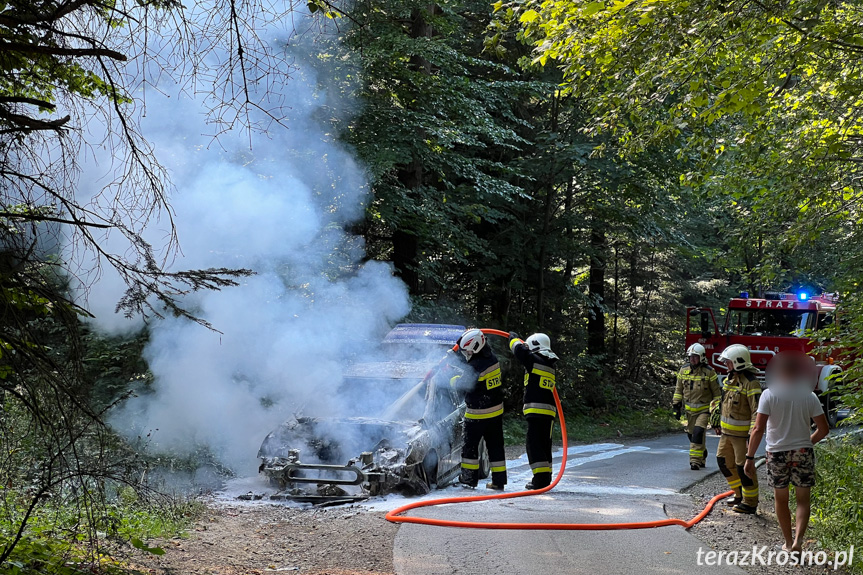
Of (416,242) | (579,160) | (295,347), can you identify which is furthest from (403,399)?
(579,160)

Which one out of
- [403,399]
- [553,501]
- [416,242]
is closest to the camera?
[553,501]

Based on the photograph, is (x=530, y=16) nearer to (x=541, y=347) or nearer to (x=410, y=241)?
(x=541, y=347)

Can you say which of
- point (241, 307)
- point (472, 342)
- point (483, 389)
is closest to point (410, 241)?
point (241, 307)

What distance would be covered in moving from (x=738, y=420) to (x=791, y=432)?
182 centimetres

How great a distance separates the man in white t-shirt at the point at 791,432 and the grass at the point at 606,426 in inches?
327

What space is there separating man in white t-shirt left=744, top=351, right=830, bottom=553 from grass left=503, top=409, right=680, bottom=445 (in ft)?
27.2

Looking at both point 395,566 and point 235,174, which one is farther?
point 235,174

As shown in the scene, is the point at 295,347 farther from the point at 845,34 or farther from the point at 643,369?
the point at 643,369

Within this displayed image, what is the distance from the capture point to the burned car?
8062 millimetres

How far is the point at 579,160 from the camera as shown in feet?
58.4

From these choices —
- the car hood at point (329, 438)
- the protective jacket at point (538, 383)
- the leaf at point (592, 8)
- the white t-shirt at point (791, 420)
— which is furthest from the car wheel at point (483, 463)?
the leaf at point (592, 8)

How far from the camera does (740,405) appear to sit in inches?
323

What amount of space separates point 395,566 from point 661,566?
78.4 inches

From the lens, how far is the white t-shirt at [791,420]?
6.38 m
